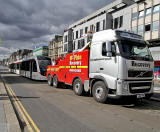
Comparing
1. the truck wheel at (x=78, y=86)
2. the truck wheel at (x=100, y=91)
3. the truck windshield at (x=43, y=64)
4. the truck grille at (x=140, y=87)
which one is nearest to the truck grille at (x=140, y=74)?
the truck grille at (x=140, y=87)

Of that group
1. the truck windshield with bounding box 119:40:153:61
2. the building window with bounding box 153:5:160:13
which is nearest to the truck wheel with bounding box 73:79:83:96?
the truck windshield with bounding box 119:40:153:61

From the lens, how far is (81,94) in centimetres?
855

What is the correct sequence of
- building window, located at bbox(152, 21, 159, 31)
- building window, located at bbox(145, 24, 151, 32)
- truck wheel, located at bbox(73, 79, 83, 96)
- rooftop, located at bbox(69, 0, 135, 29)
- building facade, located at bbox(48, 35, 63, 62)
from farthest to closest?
building facade, located at bbox(48, 35, 63, 62)
rooftop, located at bbox(69, 0, 135, 29)
building window, located at bbox(145, 24, 151, 32)
building window, located at bbox(152, 21, 159, 31)
truck wheel, located at bbox(73, 79, 83, 96)

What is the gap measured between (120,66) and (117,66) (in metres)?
0.15

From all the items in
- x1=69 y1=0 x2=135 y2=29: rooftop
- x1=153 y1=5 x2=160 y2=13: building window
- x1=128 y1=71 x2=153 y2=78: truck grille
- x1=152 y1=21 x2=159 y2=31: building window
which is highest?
x1=69 y1=0 x2=135 y2=29: rooftop

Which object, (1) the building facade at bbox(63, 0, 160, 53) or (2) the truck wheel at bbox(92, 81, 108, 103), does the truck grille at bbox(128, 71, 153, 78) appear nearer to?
(2) the truck wheel at bbox(92, 81, 108, 103)

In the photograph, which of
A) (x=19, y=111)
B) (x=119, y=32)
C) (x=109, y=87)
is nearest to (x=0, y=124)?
(x=19, y=111)

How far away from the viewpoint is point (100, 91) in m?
6.89

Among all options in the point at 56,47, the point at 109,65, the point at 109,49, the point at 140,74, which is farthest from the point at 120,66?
the point at 56,47

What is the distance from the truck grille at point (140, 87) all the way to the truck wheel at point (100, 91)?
1090 millimetres

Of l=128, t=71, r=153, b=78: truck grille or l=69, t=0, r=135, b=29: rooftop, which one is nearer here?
l=128, t=71, r=153, b=78: truck grille

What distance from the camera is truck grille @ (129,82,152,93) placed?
20.2 feet

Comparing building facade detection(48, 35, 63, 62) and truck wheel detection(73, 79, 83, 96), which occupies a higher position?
building facade detection(48, 35, 63, 62)

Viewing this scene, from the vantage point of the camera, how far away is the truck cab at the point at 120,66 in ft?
19.9
